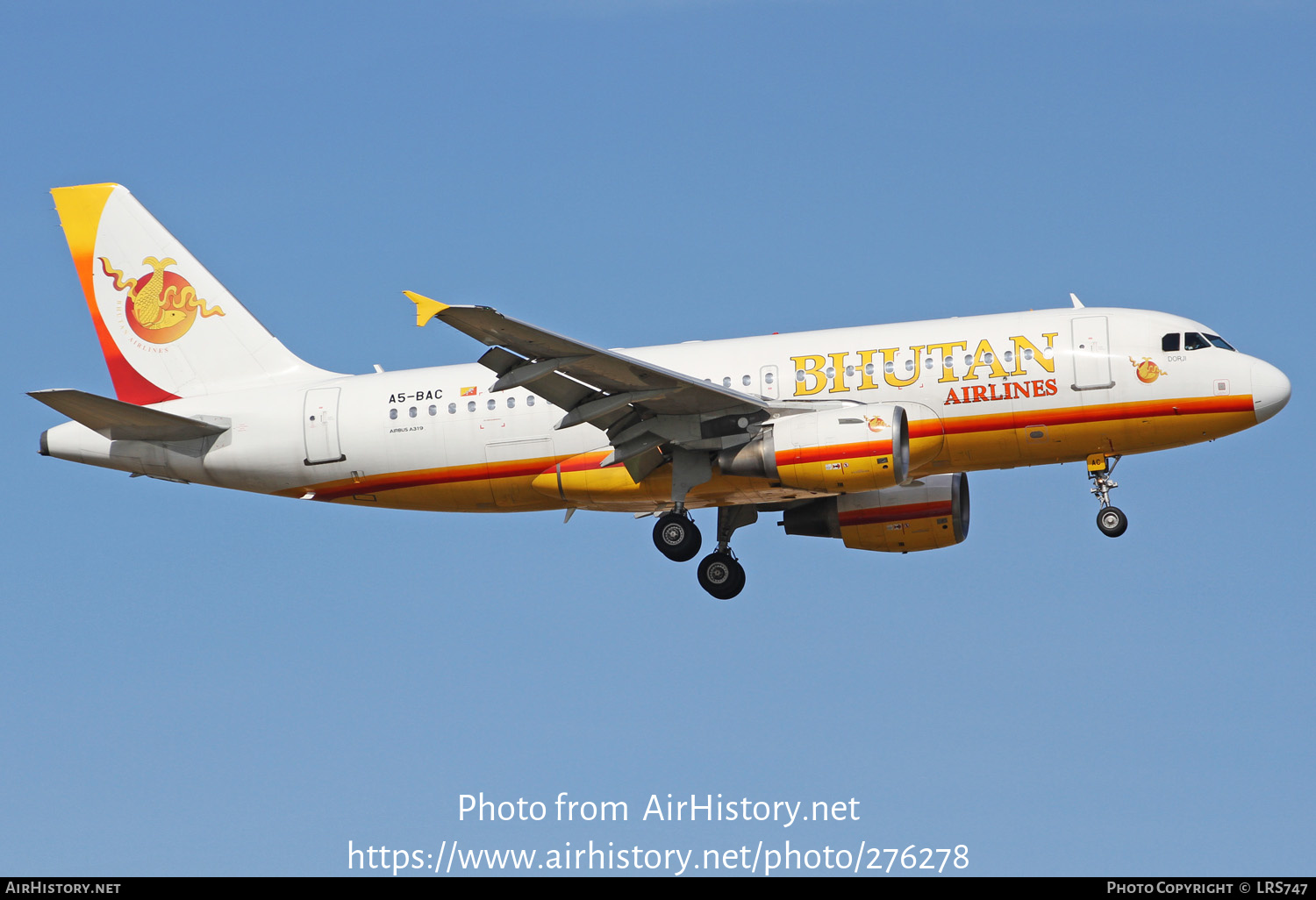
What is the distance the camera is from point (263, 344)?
38.1 m

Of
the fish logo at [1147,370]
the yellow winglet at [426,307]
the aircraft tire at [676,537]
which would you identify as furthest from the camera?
the aircraft tire at [676,537]

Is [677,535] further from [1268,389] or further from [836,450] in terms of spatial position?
[1268,389]

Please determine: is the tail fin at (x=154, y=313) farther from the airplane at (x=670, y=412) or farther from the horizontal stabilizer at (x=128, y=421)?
the horizontal stabilizer at (x=128, y=421)

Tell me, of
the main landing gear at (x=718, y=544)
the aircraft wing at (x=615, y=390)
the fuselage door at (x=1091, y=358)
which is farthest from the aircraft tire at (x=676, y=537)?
the fuselage door at (x=1091, y=358)

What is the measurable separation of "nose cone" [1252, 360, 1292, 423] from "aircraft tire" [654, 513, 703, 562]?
1206 centimetres

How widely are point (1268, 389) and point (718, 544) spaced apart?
1232cm

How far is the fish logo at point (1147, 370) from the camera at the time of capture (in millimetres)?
32156

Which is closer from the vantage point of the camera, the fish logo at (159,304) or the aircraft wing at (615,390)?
the aircraft wing at (615,390)

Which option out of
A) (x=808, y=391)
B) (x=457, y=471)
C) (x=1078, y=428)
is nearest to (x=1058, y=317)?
(x=1078, y=428)

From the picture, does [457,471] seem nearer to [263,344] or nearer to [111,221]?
[263,344]

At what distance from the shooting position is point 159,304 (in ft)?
127

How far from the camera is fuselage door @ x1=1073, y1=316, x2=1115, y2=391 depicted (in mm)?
32188

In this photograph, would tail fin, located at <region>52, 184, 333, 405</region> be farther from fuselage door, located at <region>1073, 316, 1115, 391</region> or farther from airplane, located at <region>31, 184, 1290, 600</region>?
fuselage door, located at <region>1073, 316, 1115, 391</region>

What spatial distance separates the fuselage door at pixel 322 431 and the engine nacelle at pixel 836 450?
956cm
